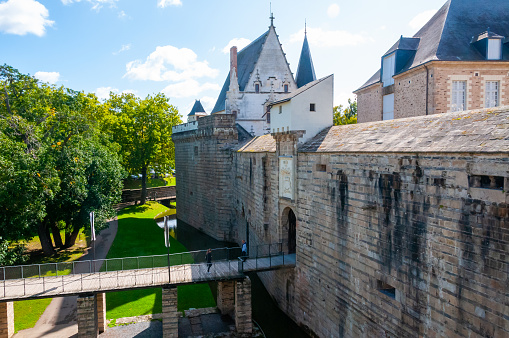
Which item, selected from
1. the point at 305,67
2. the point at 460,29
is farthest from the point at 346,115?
the point at 460,29

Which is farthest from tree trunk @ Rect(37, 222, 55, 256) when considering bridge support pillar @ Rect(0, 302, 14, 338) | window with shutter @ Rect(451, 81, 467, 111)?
window with shutter @ Rect(451, 81, 467, 111)

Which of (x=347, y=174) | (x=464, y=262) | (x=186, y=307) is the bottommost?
(x=186, y=307)

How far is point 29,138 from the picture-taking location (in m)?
20.3

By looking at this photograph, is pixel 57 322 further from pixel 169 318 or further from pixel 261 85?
pixel 261 85

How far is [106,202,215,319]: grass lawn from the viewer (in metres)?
17.7

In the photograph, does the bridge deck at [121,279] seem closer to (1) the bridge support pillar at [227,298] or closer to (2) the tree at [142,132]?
(1) the bridge support pillar at [227,298]

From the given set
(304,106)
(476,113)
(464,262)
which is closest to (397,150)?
(476,113)

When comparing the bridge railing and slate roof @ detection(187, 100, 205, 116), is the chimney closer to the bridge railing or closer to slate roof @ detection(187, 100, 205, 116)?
slate roof @ detection(187, 100, 205, 116)

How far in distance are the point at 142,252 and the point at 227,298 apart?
37.1ft

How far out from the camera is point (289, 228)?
1898cm

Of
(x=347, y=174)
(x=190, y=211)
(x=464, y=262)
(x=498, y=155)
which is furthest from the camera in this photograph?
(x=190, y=211)

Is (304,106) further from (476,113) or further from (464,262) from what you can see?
(464,262)

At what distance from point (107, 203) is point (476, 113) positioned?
22260mm

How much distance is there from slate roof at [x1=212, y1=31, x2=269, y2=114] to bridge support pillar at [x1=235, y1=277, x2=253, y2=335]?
22.8 meters
